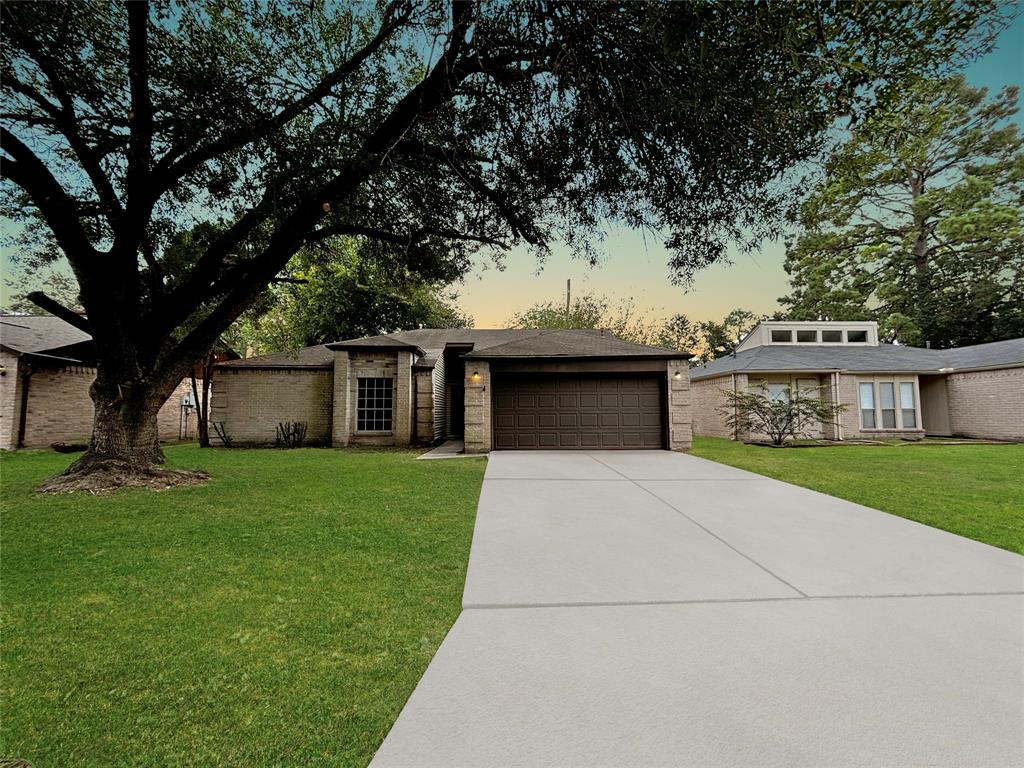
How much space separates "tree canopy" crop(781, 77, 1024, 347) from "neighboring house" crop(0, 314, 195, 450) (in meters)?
27.9

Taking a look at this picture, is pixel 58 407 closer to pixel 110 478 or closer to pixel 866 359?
pixel 110 478

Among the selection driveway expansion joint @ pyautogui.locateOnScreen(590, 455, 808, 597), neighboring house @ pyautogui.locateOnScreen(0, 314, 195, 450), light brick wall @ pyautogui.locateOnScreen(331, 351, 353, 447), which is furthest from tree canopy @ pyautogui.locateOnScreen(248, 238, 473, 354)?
driveway expansion joint @ pyautogui.locateOnScreen(590, 455, 808, 597)

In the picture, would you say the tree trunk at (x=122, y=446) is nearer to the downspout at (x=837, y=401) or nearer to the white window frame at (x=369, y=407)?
the white window frame at (x=369, y=407)

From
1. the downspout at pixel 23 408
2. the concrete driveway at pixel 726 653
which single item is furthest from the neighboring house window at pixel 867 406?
the downspout at pixel 23 408

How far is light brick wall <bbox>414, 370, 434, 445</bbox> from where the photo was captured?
1493 cm

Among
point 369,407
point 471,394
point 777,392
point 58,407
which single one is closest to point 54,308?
point 471,394

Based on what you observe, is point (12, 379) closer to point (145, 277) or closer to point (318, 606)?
point (145, 277)

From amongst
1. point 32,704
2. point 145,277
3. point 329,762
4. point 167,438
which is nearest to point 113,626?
point 32,704

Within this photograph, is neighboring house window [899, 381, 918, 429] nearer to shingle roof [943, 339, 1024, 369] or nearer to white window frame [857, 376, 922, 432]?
white window frame [857, 376, 922, 432]

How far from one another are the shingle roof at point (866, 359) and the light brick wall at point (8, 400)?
67.0 feet

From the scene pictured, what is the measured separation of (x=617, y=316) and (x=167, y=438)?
83.3 feet

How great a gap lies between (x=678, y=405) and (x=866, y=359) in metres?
9.61

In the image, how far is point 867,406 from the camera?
16.3 m

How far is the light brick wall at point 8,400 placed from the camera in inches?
475
